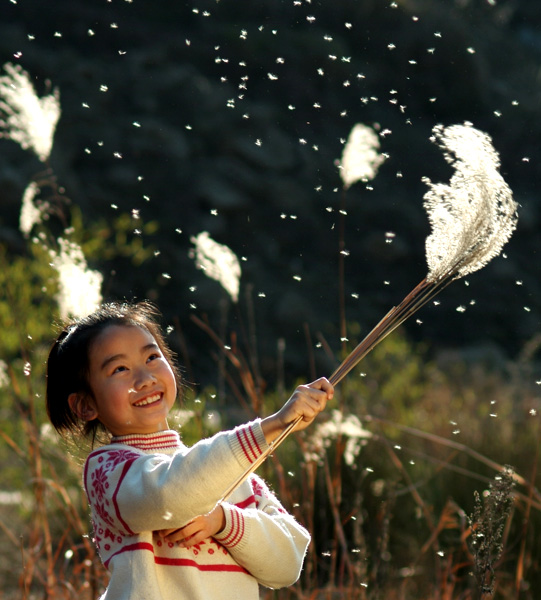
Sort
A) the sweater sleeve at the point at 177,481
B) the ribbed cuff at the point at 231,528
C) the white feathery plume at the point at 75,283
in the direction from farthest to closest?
1. the white feathery plume at the point at 75,283
2. the ribbed cuff at the point at 231,528
3. the sweater sleeve at the point at 177,481

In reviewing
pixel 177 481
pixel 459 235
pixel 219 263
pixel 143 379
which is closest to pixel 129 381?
pixel 143 379

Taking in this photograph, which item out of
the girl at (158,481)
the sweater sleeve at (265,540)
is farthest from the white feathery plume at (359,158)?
the sweater sleeve at (265,540)

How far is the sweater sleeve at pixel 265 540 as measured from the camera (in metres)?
1.52

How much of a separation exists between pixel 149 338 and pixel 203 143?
462 inches

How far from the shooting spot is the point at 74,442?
1.84 metres

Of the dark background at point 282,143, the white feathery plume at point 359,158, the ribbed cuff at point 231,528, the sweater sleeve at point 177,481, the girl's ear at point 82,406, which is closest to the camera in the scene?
the sweater sleeve at point 177,481

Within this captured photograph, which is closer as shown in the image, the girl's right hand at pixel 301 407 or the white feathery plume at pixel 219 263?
the girl's right hand at pixel 301 407

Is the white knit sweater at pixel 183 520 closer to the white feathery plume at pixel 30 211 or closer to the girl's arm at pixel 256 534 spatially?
the girl's arm at pixel 256 534

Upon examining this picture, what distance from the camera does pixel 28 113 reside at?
2.90 m

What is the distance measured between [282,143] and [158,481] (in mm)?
12068

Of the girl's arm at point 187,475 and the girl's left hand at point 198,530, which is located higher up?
the girl's arm at point 187,475

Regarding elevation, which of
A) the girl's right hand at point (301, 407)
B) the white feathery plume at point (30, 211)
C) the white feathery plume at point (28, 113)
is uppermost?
the girl's right hand at point (301, 407)

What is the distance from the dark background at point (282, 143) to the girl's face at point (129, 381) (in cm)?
912

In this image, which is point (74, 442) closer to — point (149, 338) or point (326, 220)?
point (149, 338)
